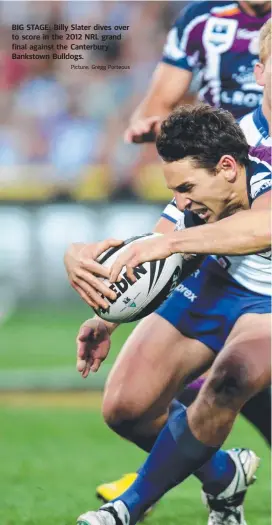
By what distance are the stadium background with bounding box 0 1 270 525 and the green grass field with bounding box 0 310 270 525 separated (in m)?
0.10

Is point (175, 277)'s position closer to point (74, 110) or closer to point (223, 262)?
point (223, 262)

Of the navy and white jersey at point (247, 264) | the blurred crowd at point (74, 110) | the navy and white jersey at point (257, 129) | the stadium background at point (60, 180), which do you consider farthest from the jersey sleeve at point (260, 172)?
the blurred crowd at point (74, 110)

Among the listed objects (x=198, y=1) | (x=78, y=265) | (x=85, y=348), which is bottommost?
(x=85, y=348)

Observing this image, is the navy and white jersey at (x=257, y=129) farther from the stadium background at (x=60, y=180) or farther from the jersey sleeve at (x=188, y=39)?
the stadium background at (x=60, y=180)

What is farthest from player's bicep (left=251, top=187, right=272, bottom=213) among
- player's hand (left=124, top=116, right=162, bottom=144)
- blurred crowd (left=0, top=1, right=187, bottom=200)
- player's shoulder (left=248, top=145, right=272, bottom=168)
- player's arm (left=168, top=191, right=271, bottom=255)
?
blurred crowd (left=0, top=1, right=187, bottom=200)

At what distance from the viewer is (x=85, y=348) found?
449cm

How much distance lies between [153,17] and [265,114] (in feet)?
31.5

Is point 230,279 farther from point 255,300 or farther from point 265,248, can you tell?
point 265,248

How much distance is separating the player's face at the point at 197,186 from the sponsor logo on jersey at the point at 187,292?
660 millimetres

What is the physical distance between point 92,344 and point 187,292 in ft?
1.89

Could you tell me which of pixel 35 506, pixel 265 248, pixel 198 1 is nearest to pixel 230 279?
pixel 265 248

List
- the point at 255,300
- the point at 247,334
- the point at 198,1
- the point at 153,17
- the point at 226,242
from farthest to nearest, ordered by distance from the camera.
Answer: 1. the point at 153,17
2. the point at 198,1
3. the point at 255,300
4. the point at 247,334
5. the point at 226,242

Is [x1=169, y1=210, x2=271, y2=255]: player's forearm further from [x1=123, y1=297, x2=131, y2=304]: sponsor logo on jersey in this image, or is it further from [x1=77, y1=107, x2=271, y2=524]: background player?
[x1=123, y1=297, x2=131, y2=304]: sponsor logo on jersey

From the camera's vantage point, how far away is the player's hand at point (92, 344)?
176 inches
